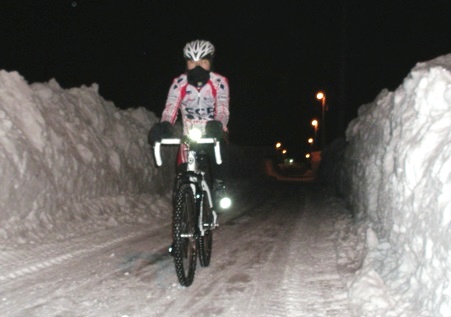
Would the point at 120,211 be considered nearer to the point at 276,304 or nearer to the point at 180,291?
the point at 180,291

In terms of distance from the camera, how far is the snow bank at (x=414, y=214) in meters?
3.68

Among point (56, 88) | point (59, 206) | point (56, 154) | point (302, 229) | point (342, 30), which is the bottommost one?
point (302, 229)

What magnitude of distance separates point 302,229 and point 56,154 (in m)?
4.62

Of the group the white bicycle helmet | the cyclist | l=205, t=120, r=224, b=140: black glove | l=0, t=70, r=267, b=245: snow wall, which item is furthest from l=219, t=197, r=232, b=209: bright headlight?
l=0, t=70, r=267, b=245: snow wall

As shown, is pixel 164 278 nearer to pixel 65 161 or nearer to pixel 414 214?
pixel 414 214

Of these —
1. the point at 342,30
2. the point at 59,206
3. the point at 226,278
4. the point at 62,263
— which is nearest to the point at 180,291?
the point at 226,278

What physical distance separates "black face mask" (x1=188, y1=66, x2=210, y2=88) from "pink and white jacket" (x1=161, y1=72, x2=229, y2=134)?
10 cm

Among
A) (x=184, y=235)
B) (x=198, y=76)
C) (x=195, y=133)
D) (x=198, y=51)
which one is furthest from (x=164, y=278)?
(x=198, y=51)

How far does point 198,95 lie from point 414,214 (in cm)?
279

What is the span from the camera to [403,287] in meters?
4.38

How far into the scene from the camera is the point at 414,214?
442 centimetres

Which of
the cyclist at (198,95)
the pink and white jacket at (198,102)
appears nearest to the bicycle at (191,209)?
the cyclist at (198,95)

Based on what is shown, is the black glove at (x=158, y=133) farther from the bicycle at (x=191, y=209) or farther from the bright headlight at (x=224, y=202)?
the bright headlight at (x=224, y=202)

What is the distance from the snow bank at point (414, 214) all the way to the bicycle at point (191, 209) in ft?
5.64
